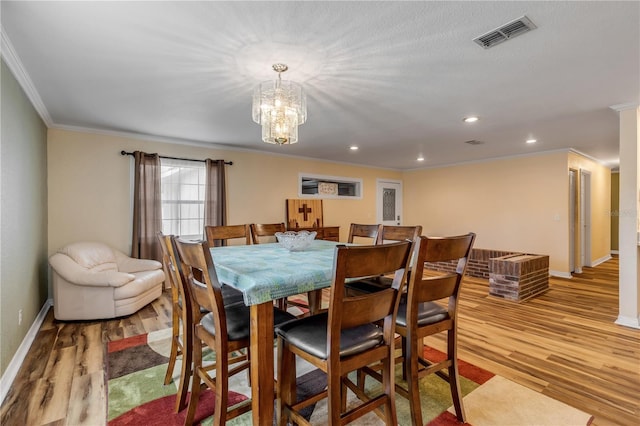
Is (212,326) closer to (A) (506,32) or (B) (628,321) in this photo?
(A) (506,32)

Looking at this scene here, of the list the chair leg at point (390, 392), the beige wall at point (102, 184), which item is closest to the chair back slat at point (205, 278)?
the chair leg at point (390, 392)

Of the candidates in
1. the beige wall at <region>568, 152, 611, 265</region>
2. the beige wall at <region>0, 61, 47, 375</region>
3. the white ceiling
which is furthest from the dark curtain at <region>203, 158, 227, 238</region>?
the beige wall at <region>568, 152, 611, 265</region>

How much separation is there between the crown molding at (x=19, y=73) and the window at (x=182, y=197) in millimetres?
1571

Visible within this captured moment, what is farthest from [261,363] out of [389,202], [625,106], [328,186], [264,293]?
[389,202]

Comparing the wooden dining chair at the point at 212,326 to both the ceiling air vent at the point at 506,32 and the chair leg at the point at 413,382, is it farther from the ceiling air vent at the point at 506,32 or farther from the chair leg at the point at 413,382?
the ceiling air vent at the point at 506,32

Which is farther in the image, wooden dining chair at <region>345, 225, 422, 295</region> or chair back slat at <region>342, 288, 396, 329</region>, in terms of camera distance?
wooden dining chair at <region>345, 225, 422, 295</region>

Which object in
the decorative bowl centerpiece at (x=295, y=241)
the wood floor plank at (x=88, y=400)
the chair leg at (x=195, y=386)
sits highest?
the decorative bowl centerpiece at (x=295, y=241)

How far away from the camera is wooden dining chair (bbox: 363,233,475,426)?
1530 millimetres

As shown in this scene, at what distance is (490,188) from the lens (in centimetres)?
638

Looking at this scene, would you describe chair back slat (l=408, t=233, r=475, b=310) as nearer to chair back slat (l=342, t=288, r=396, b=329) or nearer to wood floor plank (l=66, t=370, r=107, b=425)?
chair back slat (l=342, t=288, r=396, b=329)

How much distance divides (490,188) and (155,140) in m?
6.21

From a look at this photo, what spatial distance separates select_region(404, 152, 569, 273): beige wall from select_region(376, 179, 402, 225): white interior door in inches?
16.8

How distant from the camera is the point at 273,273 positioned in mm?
1577

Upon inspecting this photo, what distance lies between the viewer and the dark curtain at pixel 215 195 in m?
4.89
